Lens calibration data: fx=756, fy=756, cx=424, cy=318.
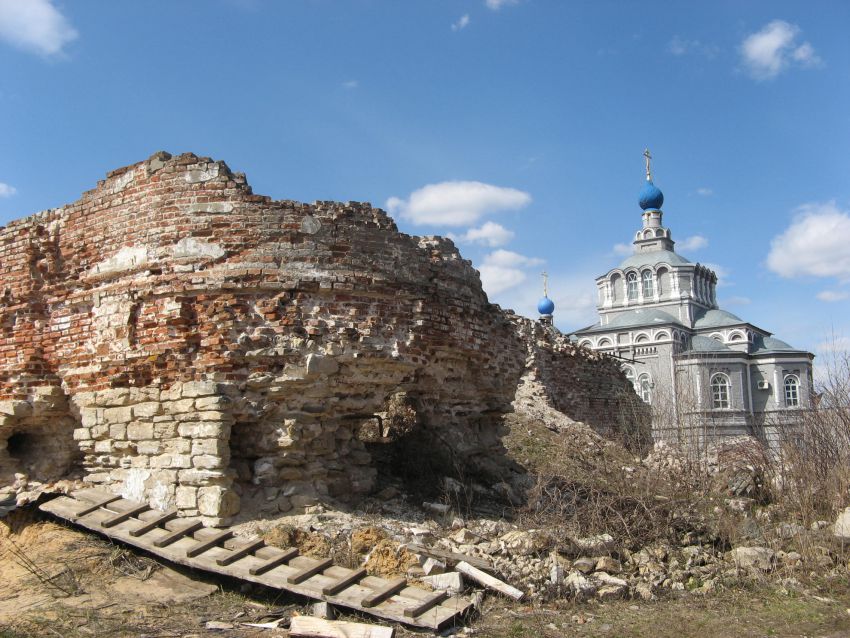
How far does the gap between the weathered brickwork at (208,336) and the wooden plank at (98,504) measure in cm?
18

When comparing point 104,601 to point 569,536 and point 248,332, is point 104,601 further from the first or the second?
point 569,536

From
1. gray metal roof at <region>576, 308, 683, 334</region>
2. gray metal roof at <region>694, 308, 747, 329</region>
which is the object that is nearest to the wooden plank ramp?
gray metal roof at <region>576, 308, 683, 334</region>

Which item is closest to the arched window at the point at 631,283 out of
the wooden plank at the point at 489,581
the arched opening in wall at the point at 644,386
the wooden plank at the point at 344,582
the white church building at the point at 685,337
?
the white church building at the point at 685,337

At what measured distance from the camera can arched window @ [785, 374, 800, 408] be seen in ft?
126

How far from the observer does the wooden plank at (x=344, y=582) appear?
511cm

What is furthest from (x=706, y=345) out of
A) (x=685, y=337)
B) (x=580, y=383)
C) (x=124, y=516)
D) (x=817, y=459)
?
(x=124, y=516)

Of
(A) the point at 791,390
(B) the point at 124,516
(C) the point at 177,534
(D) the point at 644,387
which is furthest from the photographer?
(A) the point at 791,390

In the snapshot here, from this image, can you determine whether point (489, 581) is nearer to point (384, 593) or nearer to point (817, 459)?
point (384, 593)

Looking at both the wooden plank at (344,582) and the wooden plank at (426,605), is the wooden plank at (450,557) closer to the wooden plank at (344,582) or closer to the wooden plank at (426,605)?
the wooden plank at (426,605)

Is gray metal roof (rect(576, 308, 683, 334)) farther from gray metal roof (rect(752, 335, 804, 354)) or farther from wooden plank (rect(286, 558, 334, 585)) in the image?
wooden plank (rect(286, 558, 334, 585))

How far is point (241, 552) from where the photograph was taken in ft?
18.1

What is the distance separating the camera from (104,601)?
208 inches

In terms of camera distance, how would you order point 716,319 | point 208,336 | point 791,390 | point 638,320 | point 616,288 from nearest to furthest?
point 208,336 → point 791,390 → point 638,320 → point 716,319 → point 616,288

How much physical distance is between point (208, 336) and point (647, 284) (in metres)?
42.6
